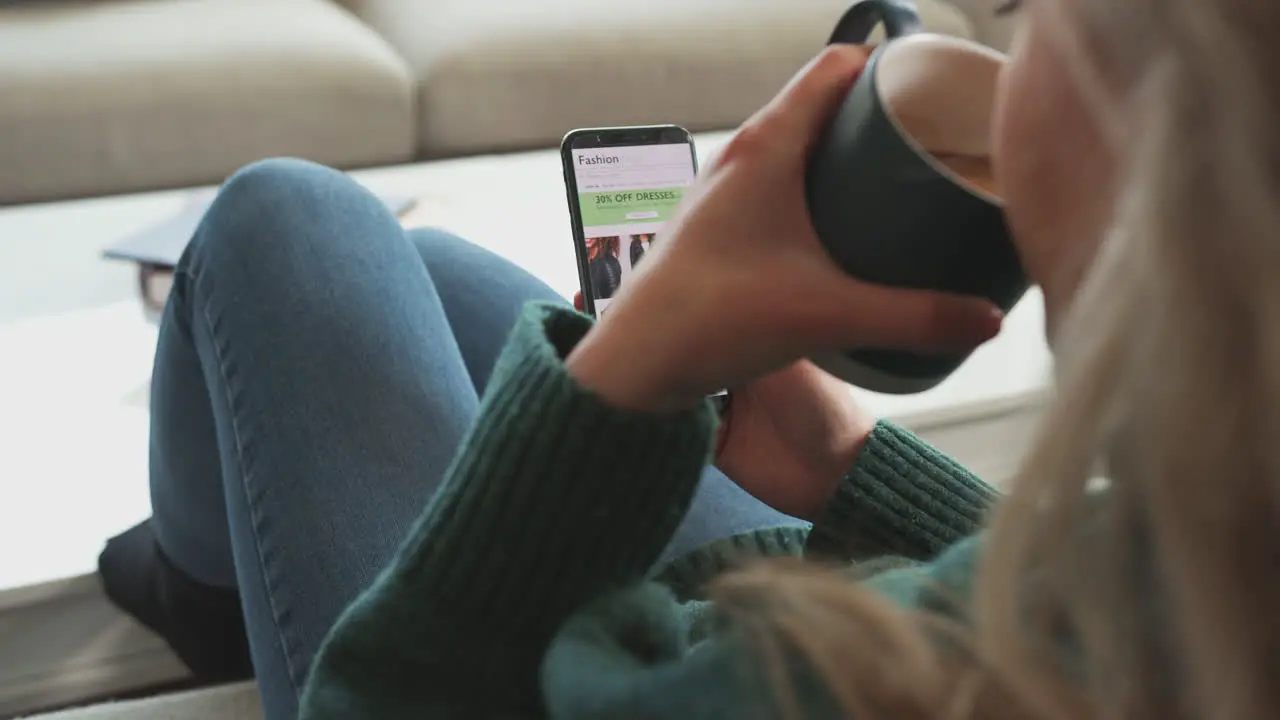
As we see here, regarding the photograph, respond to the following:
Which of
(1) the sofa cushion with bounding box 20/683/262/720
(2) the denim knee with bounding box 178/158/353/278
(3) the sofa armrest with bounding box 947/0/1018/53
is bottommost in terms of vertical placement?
(1) the sofa cushion with bounding box 20/683/262/720

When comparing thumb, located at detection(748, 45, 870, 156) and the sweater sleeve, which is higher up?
thumb, located at detection(748, 45, 870, 156)

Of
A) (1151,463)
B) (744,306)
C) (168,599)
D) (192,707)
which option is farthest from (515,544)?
(192,707)

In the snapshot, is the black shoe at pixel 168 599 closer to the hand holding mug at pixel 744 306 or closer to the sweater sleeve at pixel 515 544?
the sweater sleeve at pixel 515 544

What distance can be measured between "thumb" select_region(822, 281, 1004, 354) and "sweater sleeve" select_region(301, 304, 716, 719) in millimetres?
64

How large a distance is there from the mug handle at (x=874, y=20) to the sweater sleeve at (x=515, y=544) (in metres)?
0.19

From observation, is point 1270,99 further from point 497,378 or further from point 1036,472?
point 497,378

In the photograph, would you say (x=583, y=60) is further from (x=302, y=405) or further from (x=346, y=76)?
(x=302, y=405)

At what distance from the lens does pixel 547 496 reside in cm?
41

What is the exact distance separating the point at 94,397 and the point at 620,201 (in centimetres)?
50

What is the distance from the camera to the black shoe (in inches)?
31.6

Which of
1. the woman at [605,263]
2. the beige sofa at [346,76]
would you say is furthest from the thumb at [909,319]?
the beige sofa at [346,76]

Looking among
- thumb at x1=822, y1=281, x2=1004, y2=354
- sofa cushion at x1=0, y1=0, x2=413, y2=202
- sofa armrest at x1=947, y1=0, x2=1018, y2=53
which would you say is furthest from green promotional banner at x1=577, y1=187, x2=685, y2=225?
sofa armrest at x1=947, y1=0, x2=1018, y2=53

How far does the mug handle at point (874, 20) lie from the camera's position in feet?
1.61

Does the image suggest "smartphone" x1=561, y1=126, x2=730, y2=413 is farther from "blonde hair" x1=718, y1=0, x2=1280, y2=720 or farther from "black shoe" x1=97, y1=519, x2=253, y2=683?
"blonde hair" x1=718, y1=0, x2=1280, y2=720
